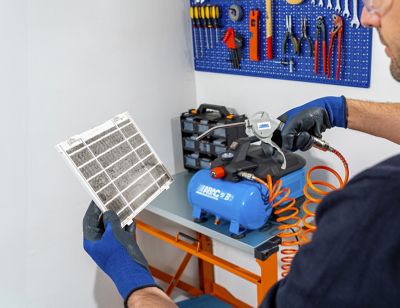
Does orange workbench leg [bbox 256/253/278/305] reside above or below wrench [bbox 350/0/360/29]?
below

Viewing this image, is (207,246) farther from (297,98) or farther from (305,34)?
(305,34)

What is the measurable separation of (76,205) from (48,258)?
21 cm

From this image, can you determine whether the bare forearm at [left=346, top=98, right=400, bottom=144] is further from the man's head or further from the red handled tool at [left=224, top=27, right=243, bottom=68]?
the man's head

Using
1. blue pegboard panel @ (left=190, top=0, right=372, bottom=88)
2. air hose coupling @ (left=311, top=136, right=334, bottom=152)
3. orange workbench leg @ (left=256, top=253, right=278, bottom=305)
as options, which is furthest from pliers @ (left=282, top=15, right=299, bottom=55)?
orange workbench leg @ (left=256, top=253, right=278, bottom=305)

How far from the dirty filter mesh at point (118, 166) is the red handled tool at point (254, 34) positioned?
589 millimetres

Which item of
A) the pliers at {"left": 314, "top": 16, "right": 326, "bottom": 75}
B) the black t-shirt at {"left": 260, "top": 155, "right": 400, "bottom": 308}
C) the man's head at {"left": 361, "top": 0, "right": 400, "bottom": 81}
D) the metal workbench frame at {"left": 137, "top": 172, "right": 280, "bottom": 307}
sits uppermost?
the man's head at {"left": 361, "top": 0, "right": 400, "bottom": 81}

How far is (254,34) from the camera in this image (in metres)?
1.85

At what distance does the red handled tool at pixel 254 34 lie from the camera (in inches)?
71.9

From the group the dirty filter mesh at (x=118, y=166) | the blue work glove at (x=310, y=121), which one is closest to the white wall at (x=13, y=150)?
the dirty filter mesh at (x=118, y=166)

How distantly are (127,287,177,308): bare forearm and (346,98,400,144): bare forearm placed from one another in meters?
0.78

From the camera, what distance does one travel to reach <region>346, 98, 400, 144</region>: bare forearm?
1.42 meters

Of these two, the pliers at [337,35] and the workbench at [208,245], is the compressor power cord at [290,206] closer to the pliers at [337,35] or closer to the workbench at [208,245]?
the workbench at [208,245]

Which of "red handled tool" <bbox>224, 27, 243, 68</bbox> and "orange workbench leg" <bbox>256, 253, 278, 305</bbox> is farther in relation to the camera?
"red handled tool" <bbox>224, 27, 243, 68</bbox>

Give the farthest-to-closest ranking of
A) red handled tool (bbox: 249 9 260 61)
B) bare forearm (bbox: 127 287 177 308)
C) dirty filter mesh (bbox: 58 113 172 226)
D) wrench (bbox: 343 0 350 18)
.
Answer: red handled tool (bbox: 249 9 260 61) → wrench (bbox: 343 0 350 18) → dirty filter mesh (bbox: 58 113 172 226) → bare forearm (bbox: 127 287 177 308)
